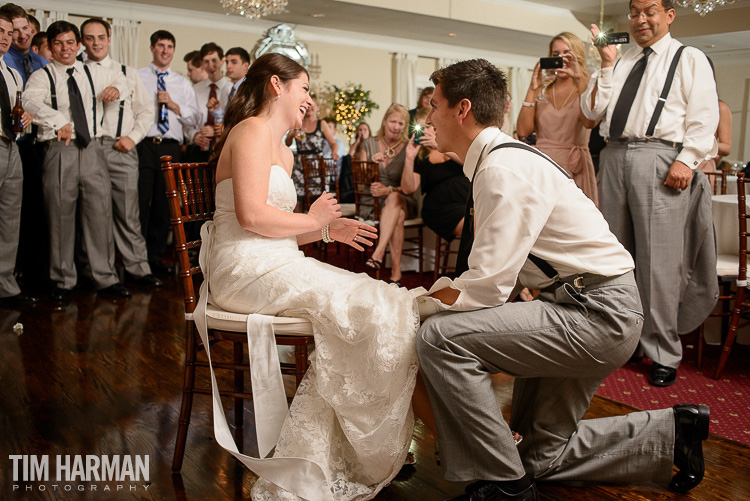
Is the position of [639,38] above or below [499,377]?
above

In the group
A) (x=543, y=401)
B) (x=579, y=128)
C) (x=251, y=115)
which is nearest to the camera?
(x=543, y=401)

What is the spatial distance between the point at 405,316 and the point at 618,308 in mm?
578

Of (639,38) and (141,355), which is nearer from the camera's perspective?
(639,38)

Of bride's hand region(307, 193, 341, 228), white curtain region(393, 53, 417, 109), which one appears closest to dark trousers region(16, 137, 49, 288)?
bride's hand region(307, 193, 341, 228)

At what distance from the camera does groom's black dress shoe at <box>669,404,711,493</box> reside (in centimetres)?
195

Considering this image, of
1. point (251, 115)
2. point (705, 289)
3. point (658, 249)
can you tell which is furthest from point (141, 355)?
point (705, 289)

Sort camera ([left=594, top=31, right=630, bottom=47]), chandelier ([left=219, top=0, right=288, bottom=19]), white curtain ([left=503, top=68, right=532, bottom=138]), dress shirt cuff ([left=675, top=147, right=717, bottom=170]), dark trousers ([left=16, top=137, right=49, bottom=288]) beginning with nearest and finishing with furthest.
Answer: dress shirt cuff ([left=675, top=147, right=717, bottom=170]) → camera ([left=594, top=31, right=630, bottom=47]) → dark trousers ([left=16, top=137, right=49, bottom=288]) → chandelier ([left=219, top=0, right=288, bottom=19]) → white curtain ([left=503, top=68, right=532, bottom=138])

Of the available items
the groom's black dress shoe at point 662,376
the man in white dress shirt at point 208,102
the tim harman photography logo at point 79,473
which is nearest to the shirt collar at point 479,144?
the tim harman photography logo at point 79,473

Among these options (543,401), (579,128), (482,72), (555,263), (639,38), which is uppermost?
(639,38)

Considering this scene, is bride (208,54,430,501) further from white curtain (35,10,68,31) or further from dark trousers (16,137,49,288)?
white curtain (35,10,68,31)

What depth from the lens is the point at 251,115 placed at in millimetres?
2252

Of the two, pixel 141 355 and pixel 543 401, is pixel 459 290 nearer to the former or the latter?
pixel 543 401

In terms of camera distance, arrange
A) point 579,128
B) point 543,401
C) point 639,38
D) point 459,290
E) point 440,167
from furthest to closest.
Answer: point 440,167 < point 579,128 < point 639,38 < point 543,401 < point 459,290

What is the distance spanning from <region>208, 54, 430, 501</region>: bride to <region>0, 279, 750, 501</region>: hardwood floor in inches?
8.6
